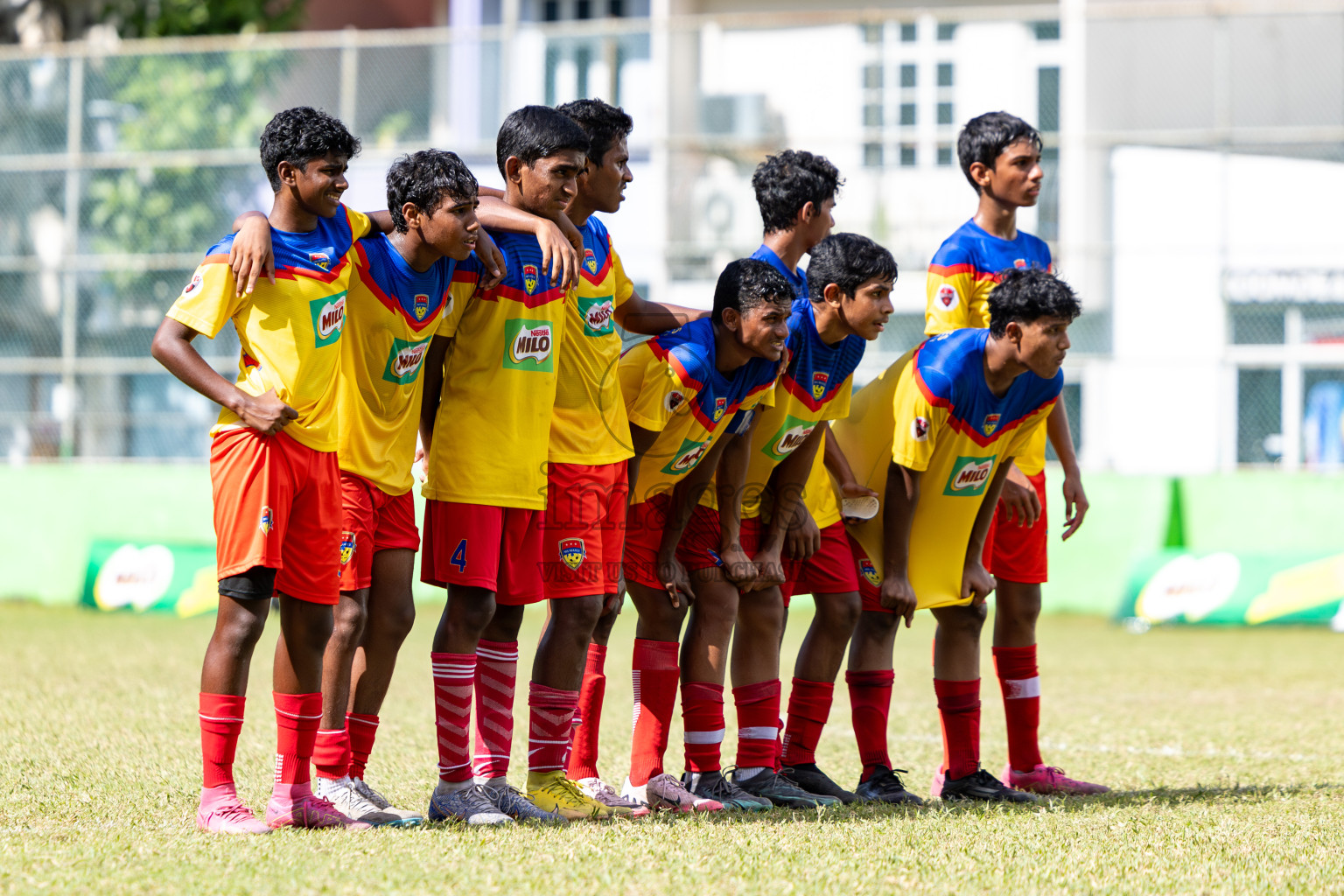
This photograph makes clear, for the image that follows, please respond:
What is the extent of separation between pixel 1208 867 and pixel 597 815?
1690 millimetres

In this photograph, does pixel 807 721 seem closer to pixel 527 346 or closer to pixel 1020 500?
pixel 1020 500

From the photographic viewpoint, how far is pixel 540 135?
4414 mm

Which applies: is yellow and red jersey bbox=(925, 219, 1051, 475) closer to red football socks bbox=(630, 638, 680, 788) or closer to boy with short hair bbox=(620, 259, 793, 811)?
boy with short hair bbox=(620, 259, 793, 811)

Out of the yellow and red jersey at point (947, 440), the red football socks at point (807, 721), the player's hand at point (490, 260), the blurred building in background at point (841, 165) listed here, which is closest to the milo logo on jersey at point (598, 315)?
the player's hand at point (490, 260)

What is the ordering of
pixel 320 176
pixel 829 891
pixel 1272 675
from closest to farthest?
1. pixel 829 891
2. pixel 320 176
3. pixel 1272 675

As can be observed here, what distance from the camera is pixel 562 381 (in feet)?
14.8

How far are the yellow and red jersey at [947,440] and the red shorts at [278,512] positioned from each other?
201cm

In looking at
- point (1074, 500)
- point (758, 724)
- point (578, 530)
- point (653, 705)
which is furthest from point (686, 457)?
point (1074, 500)

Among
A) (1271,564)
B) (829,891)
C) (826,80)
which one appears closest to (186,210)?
(826,80)

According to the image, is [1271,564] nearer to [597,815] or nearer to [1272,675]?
[1272,675]

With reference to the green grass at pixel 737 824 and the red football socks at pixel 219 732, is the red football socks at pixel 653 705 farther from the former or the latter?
the red football socks at pixel 219 732

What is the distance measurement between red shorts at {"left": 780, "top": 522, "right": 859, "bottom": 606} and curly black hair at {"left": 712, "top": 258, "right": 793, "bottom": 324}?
0.92 m

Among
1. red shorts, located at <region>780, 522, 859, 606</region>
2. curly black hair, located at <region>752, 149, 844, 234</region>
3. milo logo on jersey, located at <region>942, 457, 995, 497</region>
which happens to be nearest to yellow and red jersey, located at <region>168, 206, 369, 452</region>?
curly black hair, located at <region>752, 149, 844, 234</region>

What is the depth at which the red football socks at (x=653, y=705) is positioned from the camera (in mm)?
4688
